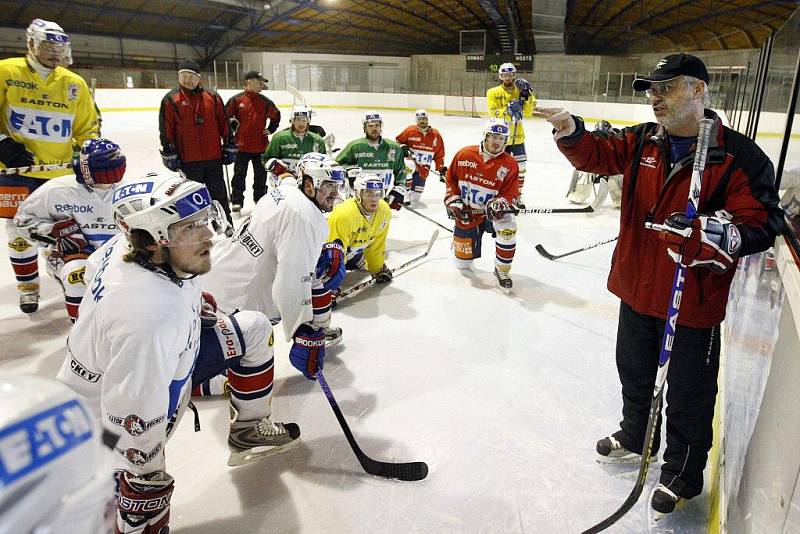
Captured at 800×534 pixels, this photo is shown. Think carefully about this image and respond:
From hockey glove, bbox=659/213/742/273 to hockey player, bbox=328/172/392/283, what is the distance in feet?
7.39

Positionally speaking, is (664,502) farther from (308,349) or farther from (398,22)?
(398,22)

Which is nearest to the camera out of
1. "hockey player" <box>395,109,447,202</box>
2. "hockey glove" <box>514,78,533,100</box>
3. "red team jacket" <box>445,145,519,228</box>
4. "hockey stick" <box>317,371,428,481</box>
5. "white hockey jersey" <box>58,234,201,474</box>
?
"white hockey jersey" <box>58,234,201,474</box>

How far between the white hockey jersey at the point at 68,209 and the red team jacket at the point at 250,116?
295 cm

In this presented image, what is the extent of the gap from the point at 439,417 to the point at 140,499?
1.18 metres

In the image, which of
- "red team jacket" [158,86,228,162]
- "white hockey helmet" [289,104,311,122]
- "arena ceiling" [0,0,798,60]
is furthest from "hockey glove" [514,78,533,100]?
"arena ceiling" [0,0,798,60]

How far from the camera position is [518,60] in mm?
16328

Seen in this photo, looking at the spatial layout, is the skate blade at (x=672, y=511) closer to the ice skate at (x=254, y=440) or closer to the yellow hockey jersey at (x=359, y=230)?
the ice skate at (x=254, y=440)

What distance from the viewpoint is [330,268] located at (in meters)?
2.72

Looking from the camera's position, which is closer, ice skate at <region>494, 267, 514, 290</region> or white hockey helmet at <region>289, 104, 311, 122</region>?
ice skate at <region>494, 267, 514, 290</region>

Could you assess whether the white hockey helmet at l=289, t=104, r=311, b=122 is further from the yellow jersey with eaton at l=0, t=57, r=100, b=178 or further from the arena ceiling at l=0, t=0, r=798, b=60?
the arena ceiling at l=0, t=0, r=798, b=60

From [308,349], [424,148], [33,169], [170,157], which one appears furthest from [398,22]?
[308,349]

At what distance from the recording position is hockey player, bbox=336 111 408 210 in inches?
187

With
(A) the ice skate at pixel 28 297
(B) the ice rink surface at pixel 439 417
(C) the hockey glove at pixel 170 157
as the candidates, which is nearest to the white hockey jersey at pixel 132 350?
(B) the ice rink surface at pixel 439 417

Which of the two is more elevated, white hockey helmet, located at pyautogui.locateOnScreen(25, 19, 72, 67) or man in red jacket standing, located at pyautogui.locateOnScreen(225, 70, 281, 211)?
white hockey helmet, located at pyautogui.locateOnScreen(25, 19, 72, 67)
